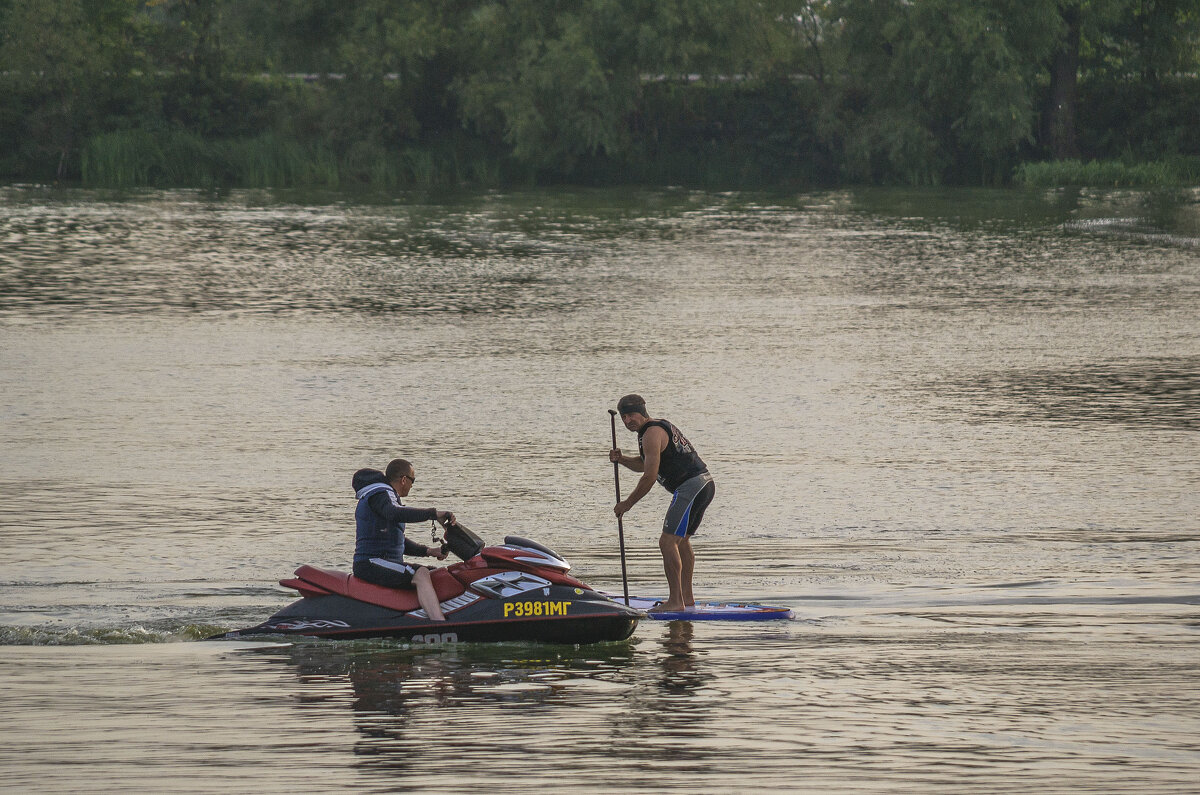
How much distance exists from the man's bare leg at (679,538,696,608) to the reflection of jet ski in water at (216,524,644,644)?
0.71 metres

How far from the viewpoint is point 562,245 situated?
1420 inches

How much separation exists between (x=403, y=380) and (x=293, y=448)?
397cm

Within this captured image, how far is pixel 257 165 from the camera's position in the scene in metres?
55.1

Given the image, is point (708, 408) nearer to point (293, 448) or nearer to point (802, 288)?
point (293, 448)

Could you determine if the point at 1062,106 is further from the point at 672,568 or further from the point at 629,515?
the point at 672,568

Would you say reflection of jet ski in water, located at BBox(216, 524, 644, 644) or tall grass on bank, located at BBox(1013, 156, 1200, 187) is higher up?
tall grass on bank, located at BBox(1013, 156, 1200, 187)

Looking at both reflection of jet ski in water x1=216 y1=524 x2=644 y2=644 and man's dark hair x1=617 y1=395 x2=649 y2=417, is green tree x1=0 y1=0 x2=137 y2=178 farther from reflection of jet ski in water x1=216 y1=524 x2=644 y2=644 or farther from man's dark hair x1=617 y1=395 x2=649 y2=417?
reflection of jet ski in water x1=216 y1=524 x2=644 y2=644

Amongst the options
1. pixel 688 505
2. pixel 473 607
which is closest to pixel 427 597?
pixel 473 607

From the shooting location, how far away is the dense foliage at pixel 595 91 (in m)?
53.0

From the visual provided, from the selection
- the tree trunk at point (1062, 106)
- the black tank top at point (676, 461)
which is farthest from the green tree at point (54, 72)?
the black tank top at point (676, 461)

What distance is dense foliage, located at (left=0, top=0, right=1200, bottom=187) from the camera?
5303cm

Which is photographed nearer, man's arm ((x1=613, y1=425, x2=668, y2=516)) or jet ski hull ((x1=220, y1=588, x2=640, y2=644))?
jet ski hull ((x1=220, y1=588, x2=640, y2=644))

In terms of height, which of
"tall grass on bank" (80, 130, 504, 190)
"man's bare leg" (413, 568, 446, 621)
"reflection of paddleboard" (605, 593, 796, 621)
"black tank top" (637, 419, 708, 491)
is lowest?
"reflection of paddleboard" (605, 593, 796, 621)

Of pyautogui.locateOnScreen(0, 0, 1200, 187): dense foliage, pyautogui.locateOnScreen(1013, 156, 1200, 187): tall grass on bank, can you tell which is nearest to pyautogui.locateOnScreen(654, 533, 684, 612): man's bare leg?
pyautogui.locateOnScreen(0, 0, 1200, 187): dense foliage
